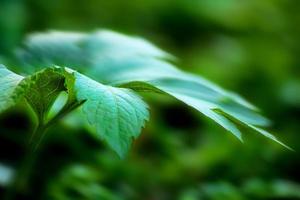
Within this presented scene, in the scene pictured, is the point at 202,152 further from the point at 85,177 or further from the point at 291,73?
the point at 291,73

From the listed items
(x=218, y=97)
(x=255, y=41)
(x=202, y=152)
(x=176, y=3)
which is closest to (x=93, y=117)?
(x=218, y=97)

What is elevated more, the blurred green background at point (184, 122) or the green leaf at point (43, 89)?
the blurred green background at point (184, 122)

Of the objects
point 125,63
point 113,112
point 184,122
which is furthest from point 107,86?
point 184,122

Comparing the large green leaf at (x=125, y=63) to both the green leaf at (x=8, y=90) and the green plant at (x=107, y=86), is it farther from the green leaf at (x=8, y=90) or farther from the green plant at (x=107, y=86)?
the green leaf at (x=8, y=90)

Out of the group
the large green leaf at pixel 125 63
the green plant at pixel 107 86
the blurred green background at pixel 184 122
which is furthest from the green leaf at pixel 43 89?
the blurred green background at pixel 184 122

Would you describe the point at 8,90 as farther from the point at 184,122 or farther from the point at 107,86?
the point at 184,122

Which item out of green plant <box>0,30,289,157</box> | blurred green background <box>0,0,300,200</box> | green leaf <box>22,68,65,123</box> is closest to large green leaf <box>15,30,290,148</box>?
green plant <box>0,30,289,157</box>
